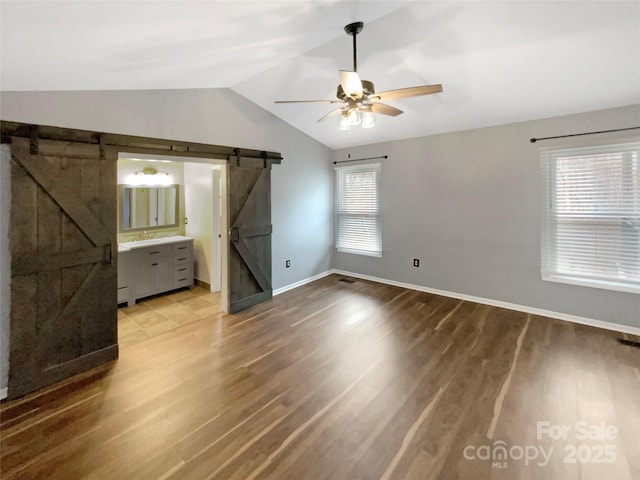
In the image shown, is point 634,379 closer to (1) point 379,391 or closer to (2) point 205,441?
(1) point 379,391

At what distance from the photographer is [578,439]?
1.88 meters

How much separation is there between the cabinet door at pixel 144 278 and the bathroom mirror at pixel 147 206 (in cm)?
73

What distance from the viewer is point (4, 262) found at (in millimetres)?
2244

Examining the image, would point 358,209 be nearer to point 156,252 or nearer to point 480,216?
point 480,216

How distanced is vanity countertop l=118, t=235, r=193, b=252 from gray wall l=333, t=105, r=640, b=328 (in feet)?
11.6

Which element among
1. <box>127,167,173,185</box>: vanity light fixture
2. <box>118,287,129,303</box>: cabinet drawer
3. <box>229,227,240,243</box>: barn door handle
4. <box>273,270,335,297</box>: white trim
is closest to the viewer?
<box>229,227,240,243</box>: barn door handle

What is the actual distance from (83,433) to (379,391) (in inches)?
82.7

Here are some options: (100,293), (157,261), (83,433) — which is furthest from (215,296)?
(83,433)

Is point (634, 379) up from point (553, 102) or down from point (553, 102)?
down

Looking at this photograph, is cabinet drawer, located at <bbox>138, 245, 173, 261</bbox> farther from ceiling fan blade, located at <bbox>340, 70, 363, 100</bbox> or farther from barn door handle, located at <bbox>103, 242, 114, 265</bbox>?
ceiling fan blade, located at <bbox>340, 70, 363, 100</bbox>

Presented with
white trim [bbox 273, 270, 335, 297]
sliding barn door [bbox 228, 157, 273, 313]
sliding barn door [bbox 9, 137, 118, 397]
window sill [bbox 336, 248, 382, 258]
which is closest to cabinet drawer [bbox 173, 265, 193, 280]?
Answer: sliding barn door [bbox 228, 157, 273, 313]

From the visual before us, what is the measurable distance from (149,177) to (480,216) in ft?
17.1

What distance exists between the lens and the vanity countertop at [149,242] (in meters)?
4.25

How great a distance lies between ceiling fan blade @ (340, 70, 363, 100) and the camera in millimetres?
2080
